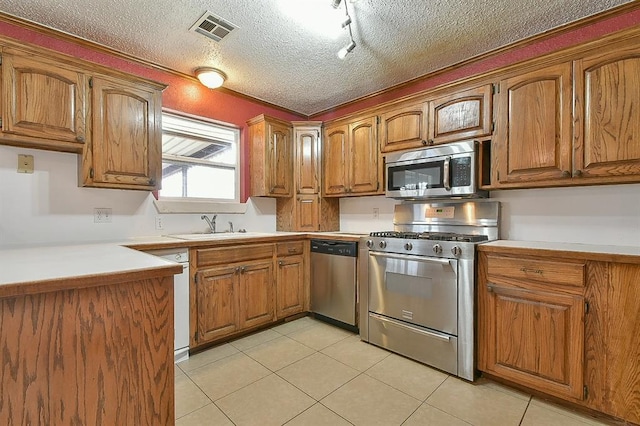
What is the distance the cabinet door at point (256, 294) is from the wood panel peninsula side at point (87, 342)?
147 cm

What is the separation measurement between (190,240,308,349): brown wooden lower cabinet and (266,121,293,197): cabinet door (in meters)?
0.67

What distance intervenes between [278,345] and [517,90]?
2.71 metres

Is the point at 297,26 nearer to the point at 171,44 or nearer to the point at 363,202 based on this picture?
the point at 171,44

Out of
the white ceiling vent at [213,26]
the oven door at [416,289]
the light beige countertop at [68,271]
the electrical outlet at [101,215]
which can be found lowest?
the oven door at [416,289]

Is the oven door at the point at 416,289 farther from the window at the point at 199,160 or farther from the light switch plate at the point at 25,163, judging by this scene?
the light switch plate at the point at 25,163

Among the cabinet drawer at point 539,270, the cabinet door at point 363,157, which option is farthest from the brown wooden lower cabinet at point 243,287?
the cabinet drawer at point 539,270

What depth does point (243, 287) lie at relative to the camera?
8.70 feet

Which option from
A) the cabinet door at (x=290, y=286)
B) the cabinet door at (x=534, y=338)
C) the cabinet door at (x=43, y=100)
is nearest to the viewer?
the cabinet door at (x=534, y=338)

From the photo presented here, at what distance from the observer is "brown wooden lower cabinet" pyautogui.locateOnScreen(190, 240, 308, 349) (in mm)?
2391

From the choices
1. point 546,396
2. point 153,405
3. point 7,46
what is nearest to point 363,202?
point 546,396

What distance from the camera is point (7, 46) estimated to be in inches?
70.4

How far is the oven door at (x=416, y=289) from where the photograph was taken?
2113 mm

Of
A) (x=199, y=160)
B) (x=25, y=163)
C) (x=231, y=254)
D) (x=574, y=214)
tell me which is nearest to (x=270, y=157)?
(x=199, y=160)

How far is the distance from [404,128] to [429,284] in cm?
144
